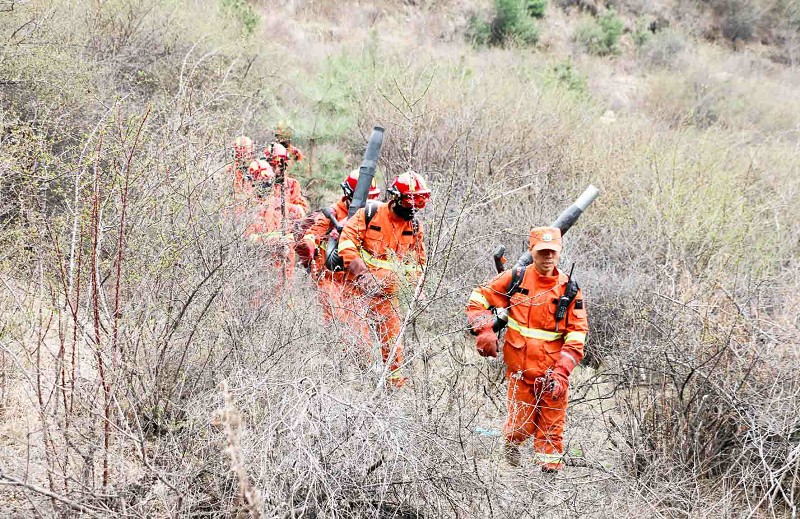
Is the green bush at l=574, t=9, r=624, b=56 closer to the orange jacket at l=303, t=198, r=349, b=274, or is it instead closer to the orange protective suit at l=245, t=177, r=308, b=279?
the orange protective suit at l=245, t=177, r=308, b=279

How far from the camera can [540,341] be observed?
3809mm

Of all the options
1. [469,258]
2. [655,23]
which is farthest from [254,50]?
[655,23]

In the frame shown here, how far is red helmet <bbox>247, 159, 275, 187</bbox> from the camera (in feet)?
15.7

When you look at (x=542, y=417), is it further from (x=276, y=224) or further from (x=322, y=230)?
(x=276, y=224)

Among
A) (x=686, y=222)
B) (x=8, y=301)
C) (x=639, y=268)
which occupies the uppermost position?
(x=8, y=301)

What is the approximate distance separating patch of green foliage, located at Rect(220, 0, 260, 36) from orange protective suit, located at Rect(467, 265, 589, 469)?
1032cm

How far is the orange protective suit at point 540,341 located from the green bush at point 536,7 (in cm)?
1983

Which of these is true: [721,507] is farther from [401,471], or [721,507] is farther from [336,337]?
[336,337]

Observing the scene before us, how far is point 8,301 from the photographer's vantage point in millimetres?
3219

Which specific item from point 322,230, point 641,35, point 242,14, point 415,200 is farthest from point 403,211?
point 641,35

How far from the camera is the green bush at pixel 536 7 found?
2125 centimetres

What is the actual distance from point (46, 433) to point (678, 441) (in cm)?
347

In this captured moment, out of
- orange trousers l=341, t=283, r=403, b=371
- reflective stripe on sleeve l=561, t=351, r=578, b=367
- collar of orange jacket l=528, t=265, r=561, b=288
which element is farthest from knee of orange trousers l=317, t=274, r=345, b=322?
reflective stripe on sleeve l=561, t=351, r=578, b=367

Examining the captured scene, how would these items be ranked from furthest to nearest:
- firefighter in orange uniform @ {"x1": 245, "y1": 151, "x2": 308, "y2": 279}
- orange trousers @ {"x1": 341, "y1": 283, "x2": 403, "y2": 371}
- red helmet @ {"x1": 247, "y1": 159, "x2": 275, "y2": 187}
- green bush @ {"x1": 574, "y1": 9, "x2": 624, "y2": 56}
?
green bush @ {"x1": 574, "y1": 9, "x2": 624, "y2": 56}
red helmet @ {"x1": 247, "y1": 159, "x2": 275, "y2": 187}
firefighter in orange uniform @ {"x1": 245, "y1": 151, "x2": 308, "y2": 279}
orange trousers @ {"x1": 341, "y1": 283, "x2": 403, "y2": 371}
